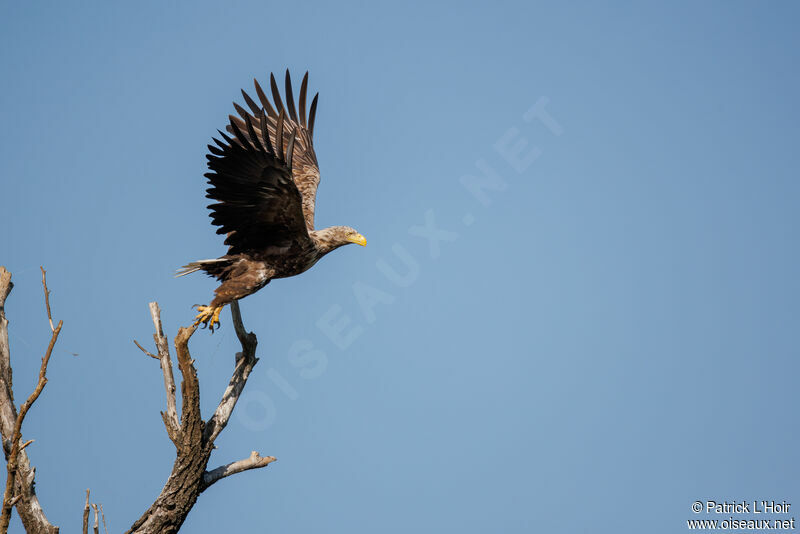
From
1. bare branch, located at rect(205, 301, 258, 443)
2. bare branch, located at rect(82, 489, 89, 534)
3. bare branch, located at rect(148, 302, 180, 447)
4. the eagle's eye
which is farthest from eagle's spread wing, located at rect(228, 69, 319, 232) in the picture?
bare branch, located at rect(82, 489, 89, 534)

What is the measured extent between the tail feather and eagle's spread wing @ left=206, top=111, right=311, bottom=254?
20 centimetres

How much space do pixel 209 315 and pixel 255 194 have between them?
118cm

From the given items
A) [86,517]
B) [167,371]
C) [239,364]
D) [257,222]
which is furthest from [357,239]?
[86,517]

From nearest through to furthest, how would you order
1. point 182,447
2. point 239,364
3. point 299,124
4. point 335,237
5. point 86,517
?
point 86,517 → point 182,447 → point 239,364 → point 335,237 → point 299,124

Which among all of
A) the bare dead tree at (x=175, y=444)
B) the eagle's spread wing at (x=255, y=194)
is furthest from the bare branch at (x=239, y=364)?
the eagle's spread wing at (x=255, y=194)

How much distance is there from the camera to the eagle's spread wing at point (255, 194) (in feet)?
22.2

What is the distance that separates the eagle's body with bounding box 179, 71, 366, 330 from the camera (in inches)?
267

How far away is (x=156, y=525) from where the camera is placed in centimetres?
555

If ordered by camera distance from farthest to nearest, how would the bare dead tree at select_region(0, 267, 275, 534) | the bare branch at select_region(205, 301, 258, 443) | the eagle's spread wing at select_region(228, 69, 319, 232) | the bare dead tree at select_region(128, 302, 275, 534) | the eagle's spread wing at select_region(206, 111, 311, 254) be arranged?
the eagle's spread wing at select_region(228, 69, 319, 232) → the eagle's spread wing at select_region(206, 111, 311, 254) → the bare branch at select_region(205, 301, 258, 443) → the bare dead tree at select_region(128, 302, 275, 534) → the bare dead tree at select_region(0, 267, 275, 534)

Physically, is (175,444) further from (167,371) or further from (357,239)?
(357,239)

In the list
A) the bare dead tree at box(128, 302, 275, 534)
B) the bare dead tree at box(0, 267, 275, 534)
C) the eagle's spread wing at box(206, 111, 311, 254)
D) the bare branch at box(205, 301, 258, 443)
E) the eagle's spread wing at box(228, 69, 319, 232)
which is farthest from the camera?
the eagle's spread wing at box(228, 69, 319, 232)

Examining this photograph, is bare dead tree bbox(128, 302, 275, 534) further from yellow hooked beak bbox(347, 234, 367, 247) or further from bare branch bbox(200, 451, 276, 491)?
yellow hooked beak bbox(347, 234, 367, 247)

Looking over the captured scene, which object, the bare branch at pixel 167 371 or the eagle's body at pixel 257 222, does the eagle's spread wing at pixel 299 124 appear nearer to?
the eagle's body at pixel 257 222

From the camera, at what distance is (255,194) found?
7.07 m
